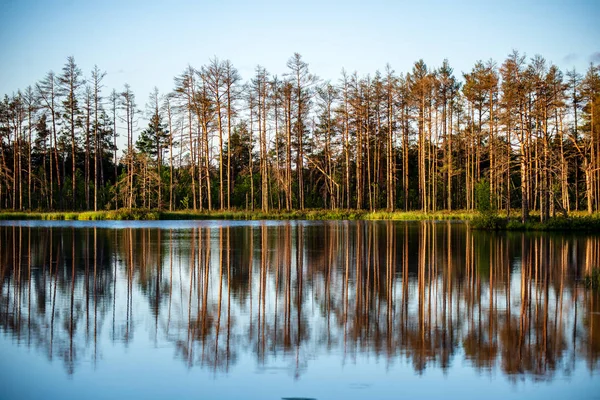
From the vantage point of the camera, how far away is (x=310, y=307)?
12.7m

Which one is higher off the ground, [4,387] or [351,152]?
[351,152]

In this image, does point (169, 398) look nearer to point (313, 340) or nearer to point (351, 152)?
point (313, 340)

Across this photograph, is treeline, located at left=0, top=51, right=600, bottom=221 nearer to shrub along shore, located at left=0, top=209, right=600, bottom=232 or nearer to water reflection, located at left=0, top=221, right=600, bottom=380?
shrub along shore, located at left=0, top=209, right=600, bottom=232

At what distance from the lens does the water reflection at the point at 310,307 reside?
9.27m

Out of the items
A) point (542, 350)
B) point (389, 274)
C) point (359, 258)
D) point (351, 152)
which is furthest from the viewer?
point (351, 152)

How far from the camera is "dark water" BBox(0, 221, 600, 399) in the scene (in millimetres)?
7887

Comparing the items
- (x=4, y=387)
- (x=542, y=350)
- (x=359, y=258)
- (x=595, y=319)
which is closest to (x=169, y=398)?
(x=4, y=387)

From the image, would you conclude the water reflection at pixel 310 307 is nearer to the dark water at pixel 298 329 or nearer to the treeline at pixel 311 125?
the dark water at pixel 298 329

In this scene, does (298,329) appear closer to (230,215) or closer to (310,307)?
(310,307)

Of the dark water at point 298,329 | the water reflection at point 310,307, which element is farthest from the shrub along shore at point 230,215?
the dark water at point 298,329

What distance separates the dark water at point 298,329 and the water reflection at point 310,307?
0.04 metres

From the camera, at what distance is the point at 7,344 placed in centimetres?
966

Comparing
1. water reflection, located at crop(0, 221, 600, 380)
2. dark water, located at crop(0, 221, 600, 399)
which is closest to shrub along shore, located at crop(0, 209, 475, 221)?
water reflection, located at crop(0, 221, 600, 380)

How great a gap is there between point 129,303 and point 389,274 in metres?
6.92
